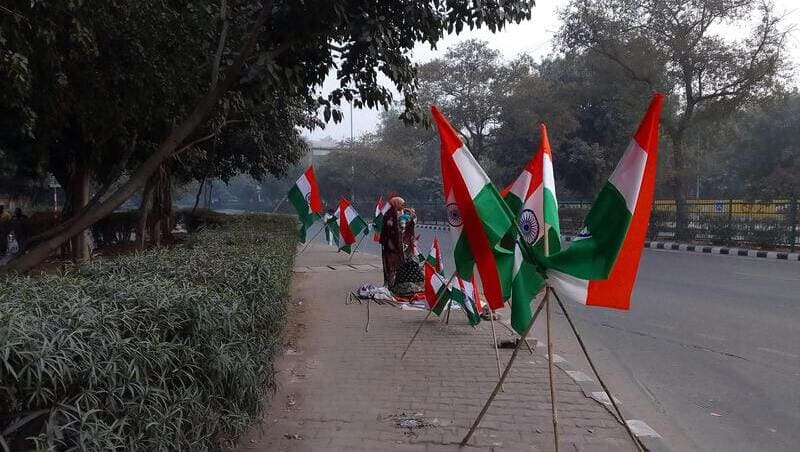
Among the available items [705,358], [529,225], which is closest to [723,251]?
[705,358]

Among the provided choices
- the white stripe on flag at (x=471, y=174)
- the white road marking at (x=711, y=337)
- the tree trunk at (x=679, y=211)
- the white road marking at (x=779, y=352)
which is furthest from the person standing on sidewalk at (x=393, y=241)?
the tree trunk at (x=679, y=211)

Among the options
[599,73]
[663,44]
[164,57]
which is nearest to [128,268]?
[164,57]

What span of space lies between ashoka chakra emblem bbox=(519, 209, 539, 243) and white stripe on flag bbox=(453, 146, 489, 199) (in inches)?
16.0

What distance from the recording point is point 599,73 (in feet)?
77.6

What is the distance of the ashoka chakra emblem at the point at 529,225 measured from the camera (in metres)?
3.57

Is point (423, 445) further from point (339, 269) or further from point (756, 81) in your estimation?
point (756, 81)

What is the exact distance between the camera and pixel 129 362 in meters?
2.26

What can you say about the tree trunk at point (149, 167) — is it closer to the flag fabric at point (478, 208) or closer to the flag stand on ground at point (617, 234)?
the flag fabric at point (478, 208)

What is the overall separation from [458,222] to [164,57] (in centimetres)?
483

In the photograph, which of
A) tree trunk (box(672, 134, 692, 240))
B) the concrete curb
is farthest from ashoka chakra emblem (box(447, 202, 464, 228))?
tree trunk (box(672, 134, 692, 240))

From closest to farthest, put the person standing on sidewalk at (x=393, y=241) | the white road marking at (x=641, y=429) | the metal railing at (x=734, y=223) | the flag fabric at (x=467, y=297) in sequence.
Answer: the white road marking at (x=641, y=429) < the flag fabric at (x=467, y=297) < the person standing on sidewalk at (x=393, y=241) < the metal railing at (x=734, y=223)

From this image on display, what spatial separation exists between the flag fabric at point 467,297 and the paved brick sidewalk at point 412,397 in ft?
1.03

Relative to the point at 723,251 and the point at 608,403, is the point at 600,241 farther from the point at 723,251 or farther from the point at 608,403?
the point at 723,251

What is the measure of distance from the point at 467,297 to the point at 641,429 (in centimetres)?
256
